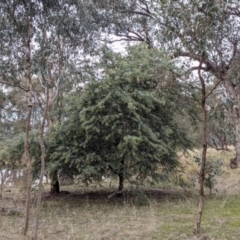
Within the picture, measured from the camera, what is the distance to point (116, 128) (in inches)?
372

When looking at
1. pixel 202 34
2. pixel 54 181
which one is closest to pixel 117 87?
pixel 54 181

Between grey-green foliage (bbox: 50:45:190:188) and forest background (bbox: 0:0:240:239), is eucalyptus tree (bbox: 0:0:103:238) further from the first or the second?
grey-green foliage (bbox: 50:45:190:188)

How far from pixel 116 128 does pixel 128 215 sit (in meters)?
2.34

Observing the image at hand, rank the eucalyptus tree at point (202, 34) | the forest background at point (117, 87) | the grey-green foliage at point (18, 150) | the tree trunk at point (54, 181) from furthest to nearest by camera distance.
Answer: the tree trunk at point (54, 181), the grey-green foliage at point (18, 150), the forest background at point (117, 87), the eucalyptus tree at point (202, 34)

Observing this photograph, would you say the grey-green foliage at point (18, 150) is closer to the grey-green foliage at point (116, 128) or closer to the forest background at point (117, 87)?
the forest background at point (117, 87)

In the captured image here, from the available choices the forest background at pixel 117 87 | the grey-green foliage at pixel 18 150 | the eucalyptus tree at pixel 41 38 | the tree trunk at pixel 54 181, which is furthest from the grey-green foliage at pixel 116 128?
the eucalyptus tree at pixel 41 38

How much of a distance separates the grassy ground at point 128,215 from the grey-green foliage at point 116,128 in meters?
0.94

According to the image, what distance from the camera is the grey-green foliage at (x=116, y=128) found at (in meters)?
9.41

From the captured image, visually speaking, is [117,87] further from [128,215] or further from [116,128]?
[128,215]

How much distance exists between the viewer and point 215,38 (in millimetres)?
5430

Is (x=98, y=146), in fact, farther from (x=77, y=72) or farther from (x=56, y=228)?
(x=56, y=228)

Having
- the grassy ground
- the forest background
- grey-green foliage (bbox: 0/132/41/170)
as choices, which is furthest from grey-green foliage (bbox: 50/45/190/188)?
the grassy ground

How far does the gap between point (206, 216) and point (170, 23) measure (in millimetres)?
4164

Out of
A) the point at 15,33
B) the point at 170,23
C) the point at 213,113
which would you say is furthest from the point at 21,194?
the point at 170,23
